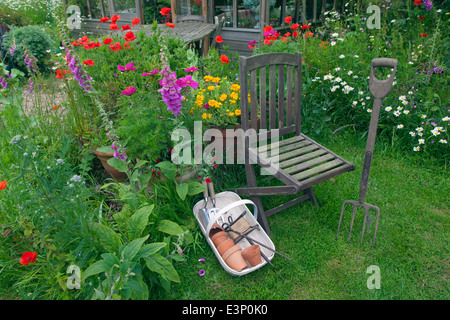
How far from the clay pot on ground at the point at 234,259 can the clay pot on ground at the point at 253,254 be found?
0.12 ft

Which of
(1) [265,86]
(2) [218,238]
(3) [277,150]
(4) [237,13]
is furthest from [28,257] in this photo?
(4) [237,13]

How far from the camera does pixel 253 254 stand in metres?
2.11

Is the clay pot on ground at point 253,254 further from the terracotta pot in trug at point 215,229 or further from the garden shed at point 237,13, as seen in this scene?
the garden shed at point 237,13

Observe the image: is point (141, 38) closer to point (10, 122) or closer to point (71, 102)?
point (71, 102)

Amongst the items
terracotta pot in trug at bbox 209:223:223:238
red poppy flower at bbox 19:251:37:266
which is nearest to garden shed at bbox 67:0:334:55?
terracotta pot in trug at bbox 209:223:223:238

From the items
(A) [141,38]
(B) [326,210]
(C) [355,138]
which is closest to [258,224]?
(B) [326,210]

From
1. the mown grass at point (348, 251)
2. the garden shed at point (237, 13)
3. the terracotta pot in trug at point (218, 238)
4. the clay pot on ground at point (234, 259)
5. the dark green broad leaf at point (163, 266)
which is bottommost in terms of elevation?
the mown grass at point (348, 251)

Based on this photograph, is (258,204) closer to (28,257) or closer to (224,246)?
(224,246)

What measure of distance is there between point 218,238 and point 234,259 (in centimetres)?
22

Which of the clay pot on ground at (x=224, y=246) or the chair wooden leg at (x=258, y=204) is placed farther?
the chair wooden leg at (x=258, y=204)

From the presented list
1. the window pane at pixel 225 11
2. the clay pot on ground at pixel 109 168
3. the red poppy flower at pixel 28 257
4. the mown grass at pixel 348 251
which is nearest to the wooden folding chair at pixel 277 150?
the mown grass at pixel 348 251

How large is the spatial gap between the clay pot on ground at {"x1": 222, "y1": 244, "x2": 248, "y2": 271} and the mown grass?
0.16 meters

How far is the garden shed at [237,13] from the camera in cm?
629

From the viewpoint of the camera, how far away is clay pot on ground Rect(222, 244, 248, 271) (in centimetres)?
211
